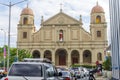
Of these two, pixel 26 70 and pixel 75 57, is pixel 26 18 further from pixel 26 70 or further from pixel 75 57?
pixel 26 70

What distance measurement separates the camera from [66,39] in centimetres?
9500

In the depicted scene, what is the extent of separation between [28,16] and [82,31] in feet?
57.1

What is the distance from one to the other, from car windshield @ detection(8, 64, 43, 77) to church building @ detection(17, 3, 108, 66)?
81.1m

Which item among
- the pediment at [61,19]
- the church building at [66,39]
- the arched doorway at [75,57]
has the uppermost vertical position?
the pediment at [61,19]

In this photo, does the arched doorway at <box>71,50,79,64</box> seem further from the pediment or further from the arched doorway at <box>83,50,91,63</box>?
the pediment

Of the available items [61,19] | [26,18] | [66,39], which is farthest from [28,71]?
[26,18]

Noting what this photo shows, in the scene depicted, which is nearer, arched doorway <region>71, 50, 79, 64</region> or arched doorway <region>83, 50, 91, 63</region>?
arched doorway <region>83, 50, 91, 63</region>

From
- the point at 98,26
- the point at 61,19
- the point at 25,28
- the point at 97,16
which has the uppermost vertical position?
the point at 97,16

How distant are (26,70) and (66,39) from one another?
8337 centimetres

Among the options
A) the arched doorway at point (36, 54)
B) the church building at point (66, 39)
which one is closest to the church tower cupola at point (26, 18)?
the church building at point (66, 39)

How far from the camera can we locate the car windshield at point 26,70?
1161 centimetres

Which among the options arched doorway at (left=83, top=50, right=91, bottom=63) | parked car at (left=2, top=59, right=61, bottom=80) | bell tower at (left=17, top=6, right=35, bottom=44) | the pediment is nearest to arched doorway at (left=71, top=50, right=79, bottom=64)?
arched doorway at (left=83, top=50, right=91, bottom=63)

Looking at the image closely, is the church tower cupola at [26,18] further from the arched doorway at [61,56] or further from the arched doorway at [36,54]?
the arched doorway at [61,56]

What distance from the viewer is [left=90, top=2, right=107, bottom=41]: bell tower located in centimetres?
9456
